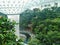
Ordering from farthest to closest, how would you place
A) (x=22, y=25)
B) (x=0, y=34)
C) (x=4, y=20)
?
1. (x=22, y=25)
2. (x=4, y=20)
3. (x=0, y=34)

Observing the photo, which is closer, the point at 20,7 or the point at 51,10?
the point at 20,7

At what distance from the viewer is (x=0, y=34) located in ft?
4.79

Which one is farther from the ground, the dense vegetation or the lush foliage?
the lush foliage

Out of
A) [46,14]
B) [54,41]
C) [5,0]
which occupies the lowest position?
[54,41]

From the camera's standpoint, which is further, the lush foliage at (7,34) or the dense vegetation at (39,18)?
the dense vegetation at (39,18)

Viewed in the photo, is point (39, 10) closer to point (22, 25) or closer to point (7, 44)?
point (22, 25)

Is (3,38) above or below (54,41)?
above

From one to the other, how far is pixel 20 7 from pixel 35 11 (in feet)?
5.36

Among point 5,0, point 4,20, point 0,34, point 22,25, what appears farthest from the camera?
point 22,25

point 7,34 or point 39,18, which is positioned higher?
point 7,34

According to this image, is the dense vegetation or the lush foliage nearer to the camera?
the lush foliage

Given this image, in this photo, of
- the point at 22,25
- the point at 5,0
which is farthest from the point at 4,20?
the point at 22,25

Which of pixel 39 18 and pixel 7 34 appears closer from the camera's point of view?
pixel 7 34

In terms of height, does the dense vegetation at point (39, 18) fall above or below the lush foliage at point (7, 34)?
below
